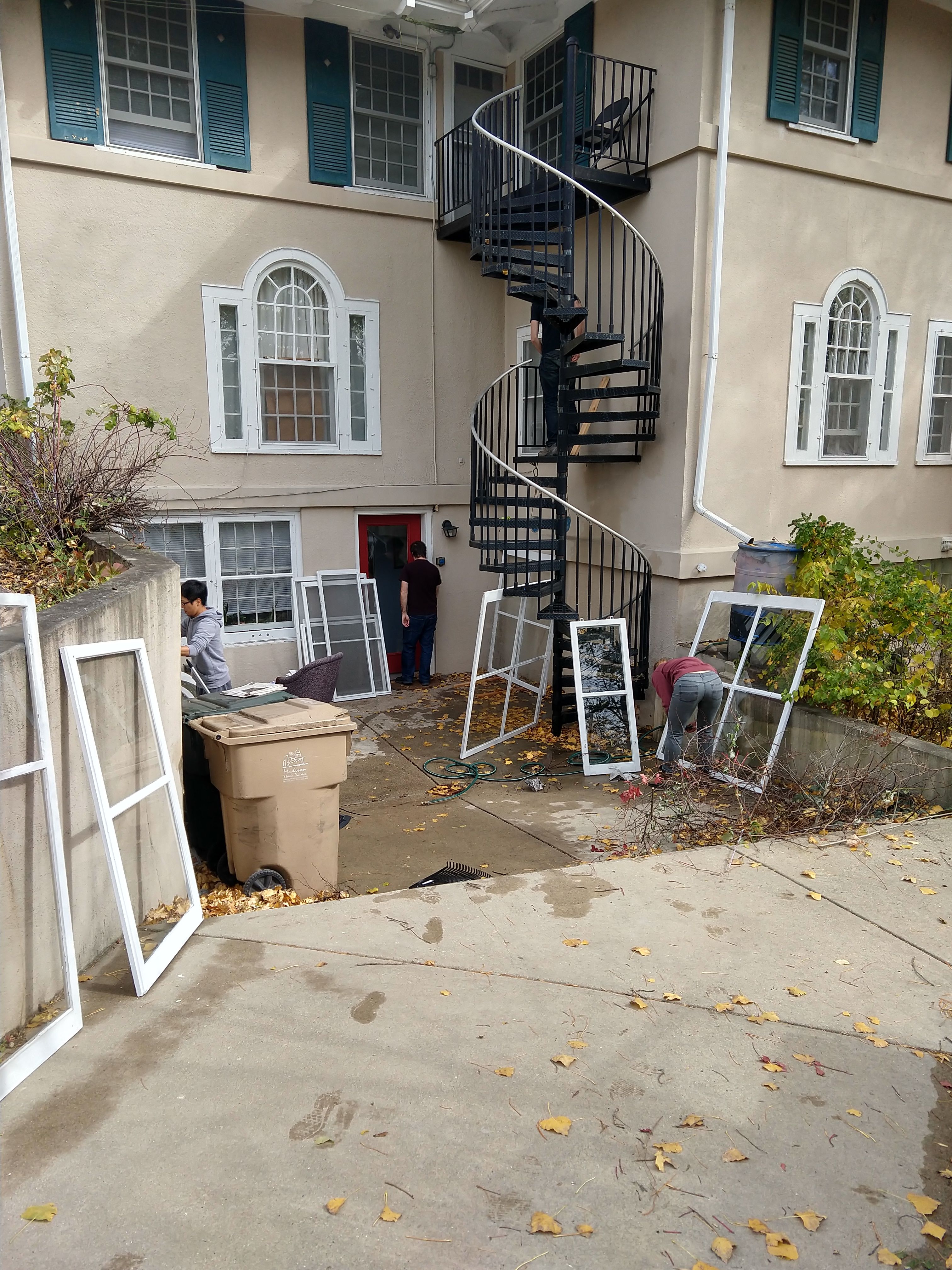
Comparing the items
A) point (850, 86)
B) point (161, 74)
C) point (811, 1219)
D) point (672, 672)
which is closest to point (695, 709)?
point (672, 672)

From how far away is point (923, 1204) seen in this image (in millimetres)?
2424

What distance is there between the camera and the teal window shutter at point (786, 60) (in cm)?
812

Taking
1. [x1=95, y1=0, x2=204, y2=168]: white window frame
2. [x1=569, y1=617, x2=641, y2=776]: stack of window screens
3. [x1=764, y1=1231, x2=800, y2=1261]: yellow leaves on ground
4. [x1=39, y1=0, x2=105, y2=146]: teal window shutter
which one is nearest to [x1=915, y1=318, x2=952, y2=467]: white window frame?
[x1=569, y1=617, x2=641, y2=776]: stack of window screens

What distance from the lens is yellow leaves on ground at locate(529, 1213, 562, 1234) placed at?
2.30m

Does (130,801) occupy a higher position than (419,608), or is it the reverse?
(130,801)

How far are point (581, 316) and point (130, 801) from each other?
625 cm

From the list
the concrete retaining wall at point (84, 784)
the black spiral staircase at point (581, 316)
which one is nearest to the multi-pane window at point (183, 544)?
the black spiral staircase at point (581, 316)

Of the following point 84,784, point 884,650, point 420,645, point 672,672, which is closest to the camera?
point 84,784

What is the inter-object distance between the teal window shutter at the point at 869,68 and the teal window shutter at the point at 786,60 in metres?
0.84

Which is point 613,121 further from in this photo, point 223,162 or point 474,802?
point 474,802

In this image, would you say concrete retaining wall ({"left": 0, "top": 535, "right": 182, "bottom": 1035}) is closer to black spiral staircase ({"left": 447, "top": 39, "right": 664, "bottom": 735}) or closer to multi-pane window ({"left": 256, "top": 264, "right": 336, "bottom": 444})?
black spiral staircase ({"left": 447, "top": 39, "right": 664, "bottom": 735})

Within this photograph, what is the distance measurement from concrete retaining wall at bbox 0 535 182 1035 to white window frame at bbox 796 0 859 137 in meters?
8.04

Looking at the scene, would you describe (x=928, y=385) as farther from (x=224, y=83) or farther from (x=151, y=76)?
(x=151, y=76)

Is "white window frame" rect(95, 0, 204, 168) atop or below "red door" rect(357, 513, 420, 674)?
atop
